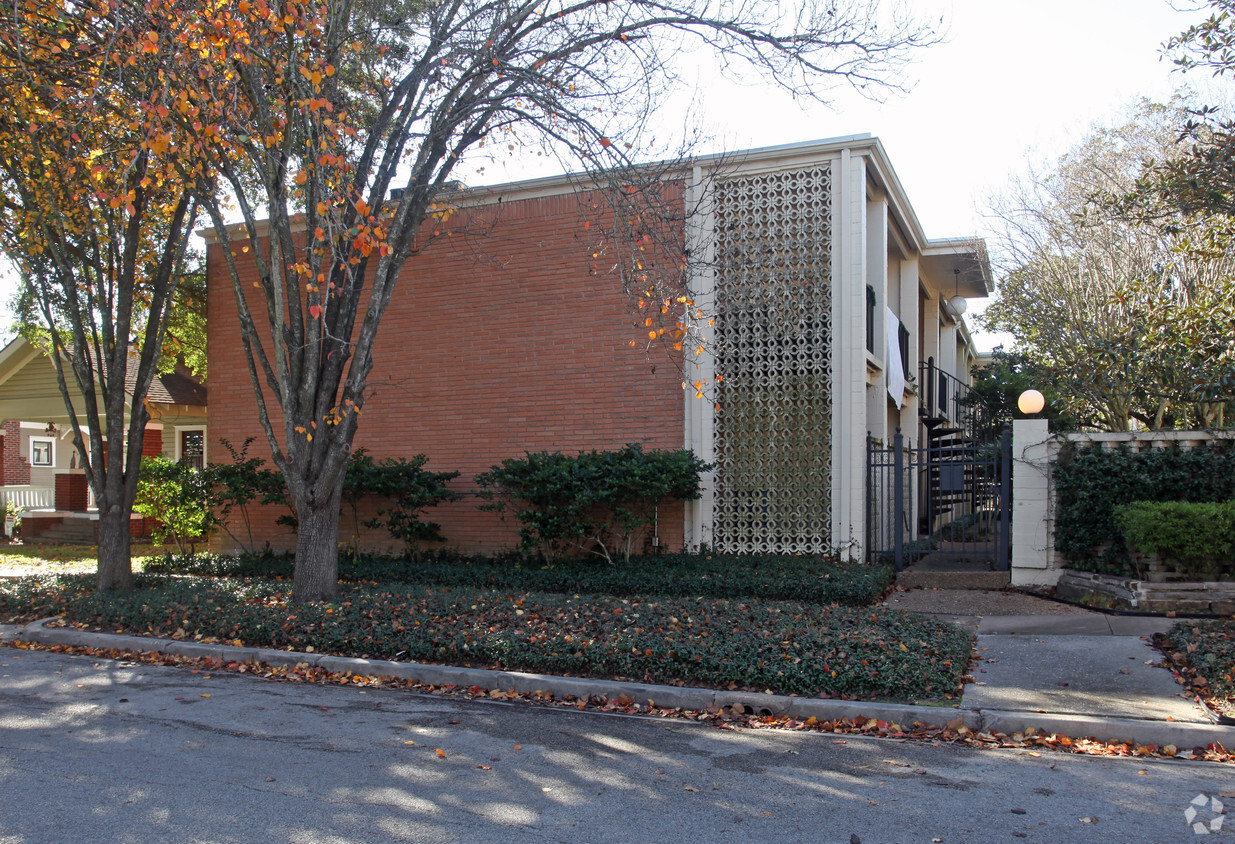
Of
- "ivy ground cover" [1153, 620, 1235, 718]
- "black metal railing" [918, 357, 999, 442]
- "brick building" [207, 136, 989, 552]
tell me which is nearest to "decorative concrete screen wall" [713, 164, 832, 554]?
"brick building" [207, 136, 989, 552]

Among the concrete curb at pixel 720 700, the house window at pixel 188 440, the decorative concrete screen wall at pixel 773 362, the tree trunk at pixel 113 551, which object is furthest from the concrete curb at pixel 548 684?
the house window at pixel 188 440

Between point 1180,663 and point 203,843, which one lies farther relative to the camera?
point 1180,663

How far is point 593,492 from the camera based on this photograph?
11492 mm

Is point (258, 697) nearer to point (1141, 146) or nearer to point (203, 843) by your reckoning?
point (203, 843)

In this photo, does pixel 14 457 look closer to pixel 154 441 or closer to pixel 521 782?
pixel 154 441

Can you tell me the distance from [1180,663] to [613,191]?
695cm

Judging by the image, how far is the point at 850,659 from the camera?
7016mm

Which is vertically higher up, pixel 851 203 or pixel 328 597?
pixel 851 203

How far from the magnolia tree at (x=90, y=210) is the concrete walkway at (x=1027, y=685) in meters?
3.07

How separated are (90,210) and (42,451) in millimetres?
20233

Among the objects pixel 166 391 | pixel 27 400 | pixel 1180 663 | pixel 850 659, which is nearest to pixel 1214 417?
pixel 1180 663

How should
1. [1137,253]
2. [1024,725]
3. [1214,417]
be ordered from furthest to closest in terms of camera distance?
[1137,253], [1214,417], [1024,725]

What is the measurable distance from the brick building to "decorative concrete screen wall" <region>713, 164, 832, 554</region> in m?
0.02

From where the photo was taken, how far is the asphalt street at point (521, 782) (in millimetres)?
4305
